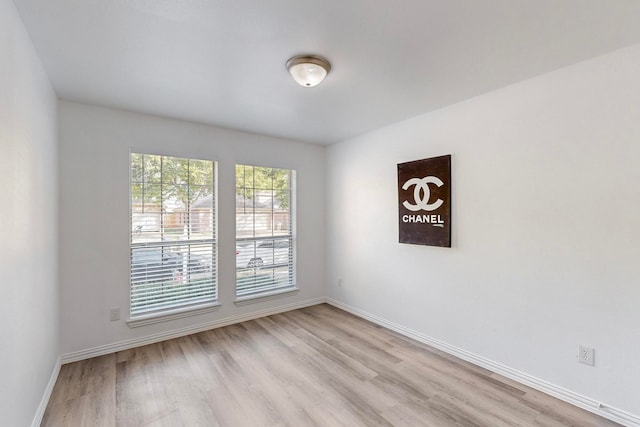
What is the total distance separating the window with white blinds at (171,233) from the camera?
10.6 ft

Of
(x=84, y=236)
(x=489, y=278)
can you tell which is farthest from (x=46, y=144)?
(x=489, y=278)

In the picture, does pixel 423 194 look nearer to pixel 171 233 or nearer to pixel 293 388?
pixel 293 388

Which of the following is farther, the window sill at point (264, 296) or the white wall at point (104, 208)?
the window sill at point (264, 296)

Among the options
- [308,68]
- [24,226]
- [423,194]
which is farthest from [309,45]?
[24,226]

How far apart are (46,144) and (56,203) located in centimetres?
61

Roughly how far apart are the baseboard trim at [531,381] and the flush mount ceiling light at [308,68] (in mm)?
2875

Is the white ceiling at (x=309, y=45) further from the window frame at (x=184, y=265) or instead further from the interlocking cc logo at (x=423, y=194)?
the window frame at (x=184, y=265)

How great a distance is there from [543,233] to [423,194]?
1.15 m

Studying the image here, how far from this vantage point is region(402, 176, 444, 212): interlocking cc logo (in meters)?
3.07

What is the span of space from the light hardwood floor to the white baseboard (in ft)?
0.15

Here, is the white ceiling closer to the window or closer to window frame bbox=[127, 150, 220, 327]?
window frame bbox=[127, 150, 220, 327]

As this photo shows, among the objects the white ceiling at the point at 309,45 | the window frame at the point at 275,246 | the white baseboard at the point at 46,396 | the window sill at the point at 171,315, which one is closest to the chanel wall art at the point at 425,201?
the white ceiling at the point at 309,45

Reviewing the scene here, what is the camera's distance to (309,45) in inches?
76.0

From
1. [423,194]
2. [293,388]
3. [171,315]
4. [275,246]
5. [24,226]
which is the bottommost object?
[293,388]
